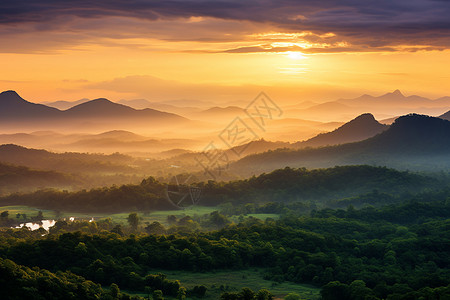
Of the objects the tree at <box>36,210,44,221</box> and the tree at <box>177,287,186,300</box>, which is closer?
the tree at <box>177,287,186,300</box>

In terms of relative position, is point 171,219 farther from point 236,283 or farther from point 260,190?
point 236,283

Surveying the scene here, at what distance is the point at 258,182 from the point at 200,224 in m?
42.4

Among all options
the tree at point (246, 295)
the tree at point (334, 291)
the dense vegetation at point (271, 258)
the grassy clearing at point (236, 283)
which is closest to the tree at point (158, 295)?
the dense vegetation at point (271, 258)

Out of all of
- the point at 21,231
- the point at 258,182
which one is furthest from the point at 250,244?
the point at 258,182

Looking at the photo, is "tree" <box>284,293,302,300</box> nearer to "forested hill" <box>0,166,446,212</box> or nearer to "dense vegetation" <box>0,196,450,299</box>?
"dense vegetation" <box>0,196,450,299</box>

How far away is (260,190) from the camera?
131 meters

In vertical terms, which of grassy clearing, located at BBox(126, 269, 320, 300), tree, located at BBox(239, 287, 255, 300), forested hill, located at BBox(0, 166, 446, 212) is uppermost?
forested hill, located at BBox(0, 166, 446, 212)

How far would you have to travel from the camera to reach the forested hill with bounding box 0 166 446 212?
4734 inches

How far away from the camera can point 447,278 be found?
4234cm

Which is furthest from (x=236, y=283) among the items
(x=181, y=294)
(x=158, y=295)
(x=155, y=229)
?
(x=155, y=229)

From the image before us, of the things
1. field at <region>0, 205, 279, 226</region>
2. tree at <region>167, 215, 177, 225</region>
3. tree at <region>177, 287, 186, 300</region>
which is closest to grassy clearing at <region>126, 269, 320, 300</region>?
tree at <region>177, 287, 186, 300</region>

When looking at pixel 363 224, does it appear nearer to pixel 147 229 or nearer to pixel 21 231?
pixel 147 229

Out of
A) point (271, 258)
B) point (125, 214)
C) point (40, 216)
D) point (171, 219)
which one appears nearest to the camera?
point (271, 258)

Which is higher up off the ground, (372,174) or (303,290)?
(372,174)
